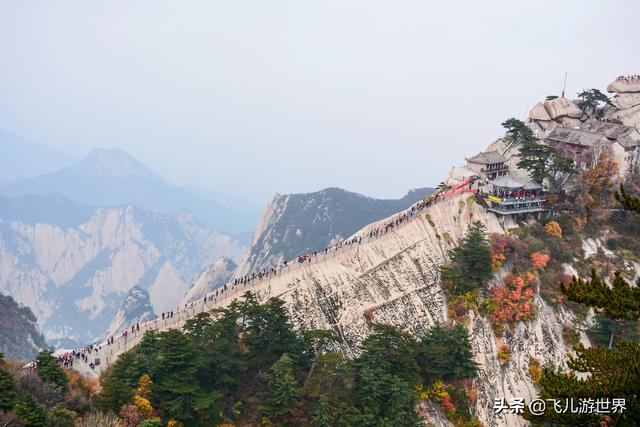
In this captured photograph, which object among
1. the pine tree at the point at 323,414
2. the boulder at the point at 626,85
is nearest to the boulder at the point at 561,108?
the boulder at the point at 626,85

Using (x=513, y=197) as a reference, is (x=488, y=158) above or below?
above

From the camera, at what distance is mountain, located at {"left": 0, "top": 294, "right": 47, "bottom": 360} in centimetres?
9906

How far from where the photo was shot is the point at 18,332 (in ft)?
354

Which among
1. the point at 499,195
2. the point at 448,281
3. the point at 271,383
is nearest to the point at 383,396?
the point at 271,383

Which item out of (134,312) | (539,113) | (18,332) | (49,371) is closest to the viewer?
(49,371)

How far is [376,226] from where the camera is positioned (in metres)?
58.5

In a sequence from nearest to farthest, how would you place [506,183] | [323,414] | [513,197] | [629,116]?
[323,414] → [506,183] → [513,197] → [629,116]

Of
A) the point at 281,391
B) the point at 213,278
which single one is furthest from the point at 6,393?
the point at 213,278

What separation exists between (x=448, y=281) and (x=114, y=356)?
90.9 feet

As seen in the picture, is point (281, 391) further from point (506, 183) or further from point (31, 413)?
point (506, 183)

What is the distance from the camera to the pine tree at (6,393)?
2706 cm

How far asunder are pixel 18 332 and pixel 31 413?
9238cm

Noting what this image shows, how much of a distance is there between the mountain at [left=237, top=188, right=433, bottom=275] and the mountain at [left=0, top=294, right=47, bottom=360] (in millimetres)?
41307

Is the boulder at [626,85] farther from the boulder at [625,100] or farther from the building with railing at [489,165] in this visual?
the building with railing at [489,165]
